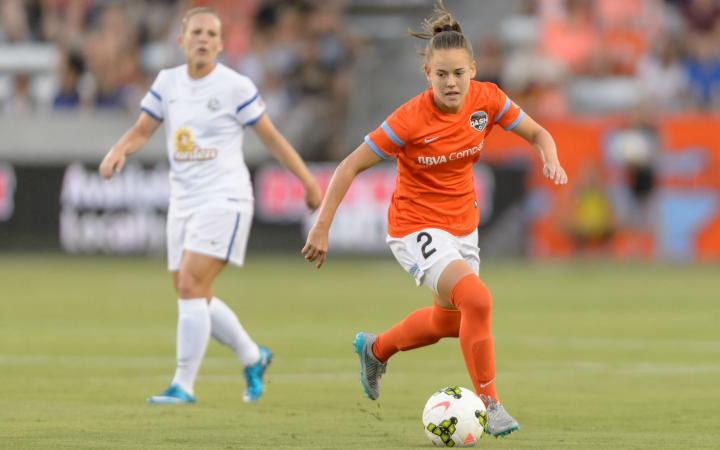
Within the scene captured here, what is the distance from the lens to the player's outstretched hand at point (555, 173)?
8.25m

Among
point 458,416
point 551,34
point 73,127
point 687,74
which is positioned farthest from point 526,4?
point 458,416

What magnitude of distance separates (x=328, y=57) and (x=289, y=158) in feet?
51.3

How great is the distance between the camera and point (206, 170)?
9945 mm

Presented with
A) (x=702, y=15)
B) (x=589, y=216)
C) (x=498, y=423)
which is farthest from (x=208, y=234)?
(x=702, y=15)

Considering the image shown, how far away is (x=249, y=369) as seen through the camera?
32.8 feet

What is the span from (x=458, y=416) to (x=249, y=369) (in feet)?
8.49

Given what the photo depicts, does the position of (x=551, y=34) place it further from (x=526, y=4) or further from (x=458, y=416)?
(x=458, y=416)

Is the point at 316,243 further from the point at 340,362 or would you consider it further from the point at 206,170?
the point at 340,362

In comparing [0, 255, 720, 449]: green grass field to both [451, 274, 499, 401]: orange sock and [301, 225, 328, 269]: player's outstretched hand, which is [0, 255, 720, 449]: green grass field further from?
[301, 225, 328, 269]: player's outstretched hand

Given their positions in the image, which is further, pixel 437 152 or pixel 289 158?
pixel 289 158

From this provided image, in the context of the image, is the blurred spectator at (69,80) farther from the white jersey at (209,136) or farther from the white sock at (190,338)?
the white sock at (190,338)

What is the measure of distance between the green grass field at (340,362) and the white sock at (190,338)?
25cm

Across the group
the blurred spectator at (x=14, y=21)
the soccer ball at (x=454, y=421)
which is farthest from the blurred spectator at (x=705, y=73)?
the soccer ball at (x=454, y=421)

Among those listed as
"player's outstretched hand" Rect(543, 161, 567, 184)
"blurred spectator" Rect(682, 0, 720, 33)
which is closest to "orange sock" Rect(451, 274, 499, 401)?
"player's outstretched hand" Rect(543, 161, 567, 184)
